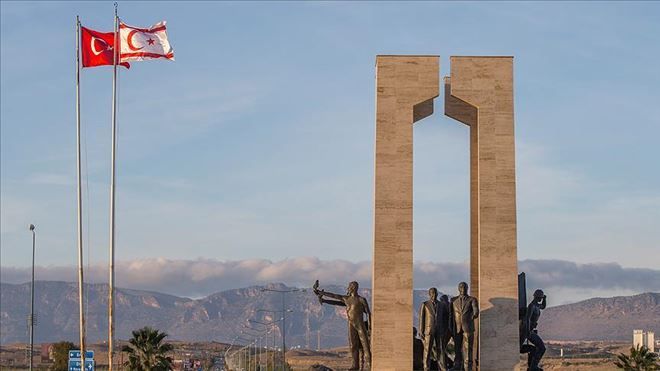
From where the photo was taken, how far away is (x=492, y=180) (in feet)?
124

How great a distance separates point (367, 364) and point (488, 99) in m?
9.08

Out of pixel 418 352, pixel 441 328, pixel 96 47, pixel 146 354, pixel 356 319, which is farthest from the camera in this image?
pixel 146 354

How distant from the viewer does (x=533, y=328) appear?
38.3 meters

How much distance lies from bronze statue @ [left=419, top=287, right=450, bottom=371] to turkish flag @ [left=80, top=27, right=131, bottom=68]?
13.6 m

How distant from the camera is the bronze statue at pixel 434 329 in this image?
37.0 metres

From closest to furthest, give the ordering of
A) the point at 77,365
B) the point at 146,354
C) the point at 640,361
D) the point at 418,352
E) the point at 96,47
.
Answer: the point at 418,352 < the point at 96,47 < the point at 77,365 < the point at 146,354 < the point at 640,361

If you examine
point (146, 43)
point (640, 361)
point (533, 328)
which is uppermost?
point (146, 43)

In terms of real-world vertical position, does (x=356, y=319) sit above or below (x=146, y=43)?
below

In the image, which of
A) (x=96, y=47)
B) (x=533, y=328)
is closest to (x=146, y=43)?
(x=96, y=47)

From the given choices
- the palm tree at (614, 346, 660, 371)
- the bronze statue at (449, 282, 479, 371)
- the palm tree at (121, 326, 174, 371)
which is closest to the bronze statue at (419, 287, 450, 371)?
the bronze statue at (449, 282, 479, 371)

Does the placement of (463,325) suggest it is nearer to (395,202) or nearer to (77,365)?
(395,202)

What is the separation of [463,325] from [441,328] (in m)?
0.71

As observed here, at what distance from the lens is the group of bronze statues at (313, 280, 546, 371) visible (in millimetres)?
36969

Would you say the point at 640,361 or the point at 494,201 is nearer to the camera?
the point at 494,201
